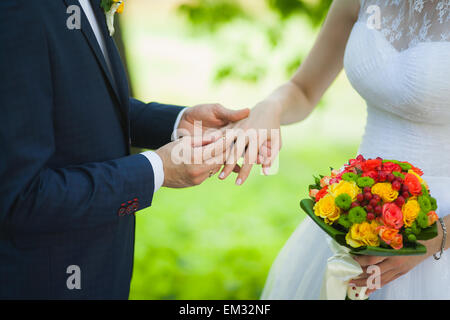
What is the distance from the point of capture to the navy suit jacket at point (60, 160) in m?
1.17

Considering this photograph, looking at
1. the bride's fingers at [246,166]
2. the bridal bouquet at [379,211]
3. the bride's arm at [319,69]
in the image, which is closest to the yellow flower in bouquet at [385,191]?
the bridal bouquet at [379,211]

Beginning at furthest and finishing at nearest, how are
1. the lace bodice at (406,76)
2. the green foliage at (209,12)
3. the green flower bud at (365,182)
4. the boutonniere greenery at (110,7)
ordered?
the green foliage at (209,12) < the lace bodice at (406,76) < the boutonniere greenery at (110,7) < the green flower bud at (365,182)

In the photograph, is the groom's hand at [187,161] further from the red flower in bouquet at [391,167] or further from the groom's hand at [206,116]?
the red flower in bouquet at [391,167]

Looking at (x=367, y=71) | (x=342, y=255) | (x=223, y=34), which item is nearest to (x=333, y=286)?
(x=342, y=255)

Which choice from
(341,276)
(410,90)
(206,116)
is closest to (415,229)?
(341,276)

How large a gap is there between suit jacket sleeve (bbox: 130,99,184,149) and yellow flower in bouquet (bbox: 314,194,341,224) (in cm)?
93

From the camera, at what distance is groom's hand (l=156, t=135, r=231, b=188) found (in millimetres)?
1552

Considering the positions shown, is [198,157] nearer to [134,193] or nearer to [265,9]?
[134,193]

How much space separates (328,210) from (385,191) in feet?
0.69

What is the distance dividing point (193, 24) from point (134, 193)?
230 cm

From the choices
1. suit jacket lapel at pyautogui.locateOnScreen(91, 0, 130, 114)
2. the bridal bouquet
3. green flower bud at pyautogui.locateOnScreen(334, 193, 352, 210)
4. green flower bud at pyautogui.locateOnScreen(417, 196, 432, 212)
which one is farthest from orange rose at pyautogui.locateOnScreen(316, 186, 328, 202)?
suit jacket lapel at pyautogui.locateOnScreen(91, 0, 130, 114)

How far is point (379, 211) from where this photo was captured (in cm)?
136

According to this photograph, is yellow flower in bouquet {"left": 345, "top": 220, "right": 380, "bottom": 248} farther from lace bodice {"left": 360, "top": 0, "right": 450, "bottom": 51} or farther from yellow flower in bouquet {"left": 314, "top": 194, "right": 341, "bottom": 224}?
lace bodice {"left": 360, "top": 0, "right": 450, "bottom": 51}

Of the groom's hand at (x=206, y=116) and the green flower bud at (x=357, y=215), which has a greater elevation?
the groom's hand at (x=206, y=116)
